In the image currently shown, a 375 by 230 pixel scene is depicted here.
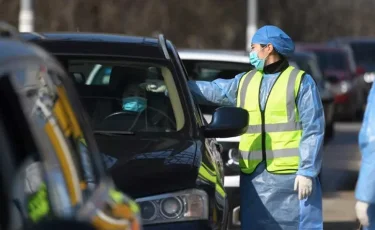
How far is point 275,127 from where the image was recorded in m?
6.55

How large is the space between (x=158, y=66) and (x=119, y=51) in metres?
0.24

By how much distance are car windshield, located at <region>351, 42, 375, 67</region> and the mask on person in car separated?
21.5 meters

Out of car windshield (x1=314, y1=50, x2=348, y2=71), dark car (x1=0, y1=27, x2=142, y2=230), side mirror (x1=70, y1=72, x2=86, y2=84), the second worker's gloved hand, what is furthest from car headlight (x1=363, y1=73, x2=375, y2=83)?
dark car (x1=0, y1=27, x2=142, y2=230)

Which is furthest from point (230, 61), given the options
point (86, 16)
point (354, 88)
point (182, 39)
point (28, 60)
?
point (182, 39)

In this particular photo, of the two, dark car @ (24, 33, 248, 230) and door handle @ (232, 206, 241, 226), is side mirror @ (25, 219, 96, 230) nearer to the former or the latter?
dark car @ (24, 33, 248, 230)

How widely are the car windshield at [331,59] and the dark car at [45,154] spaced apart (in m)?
21.8

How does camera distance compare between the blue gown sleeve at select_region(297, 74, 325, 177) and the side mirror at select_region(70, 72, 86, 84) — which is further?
the side mirror at select_region(70, 72, 86, 84)

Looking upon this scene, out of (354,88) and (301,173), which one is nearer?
(301,173)

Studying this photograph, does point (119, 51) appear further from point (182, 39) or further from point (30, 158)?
point (182, 39)

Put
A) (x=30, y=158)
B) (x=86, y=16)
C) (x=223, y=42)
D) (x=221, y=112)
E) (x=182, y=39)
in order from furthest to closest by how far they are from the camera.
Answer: (x=223, y=42) < (x=182, y=39) < (x=86, y=16) < (x=221, y=112) < (x=30, y=158)

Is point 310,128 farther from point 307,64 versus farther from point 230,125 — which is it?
point 307,64

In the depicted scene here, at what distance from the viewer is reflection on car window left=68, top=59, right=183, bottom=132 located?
6270 millimetres

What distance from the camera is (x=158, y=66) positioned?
6496mm

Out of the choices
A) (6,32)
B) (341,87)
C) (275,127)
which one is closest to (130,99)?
(275,127)
